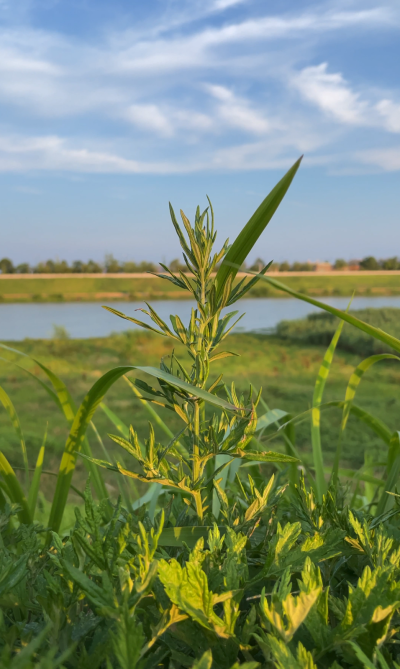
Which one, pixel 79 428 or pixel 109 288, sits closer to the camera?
pixel 79 428

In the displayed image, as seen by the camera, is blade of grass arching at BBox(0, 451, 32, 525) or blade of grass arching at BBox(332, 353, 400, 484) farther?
blade of grass arching at BBox(332, 353, 400, 484)

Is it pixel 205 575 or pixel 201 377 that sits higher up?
pixel 201 377

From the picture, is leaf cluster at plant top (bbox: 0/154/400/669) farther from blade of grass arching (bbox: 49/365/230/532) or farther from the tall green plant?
blade of grass arching (bbox: 49/365/230/532)

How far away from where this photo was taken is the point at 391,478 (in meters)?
0.58

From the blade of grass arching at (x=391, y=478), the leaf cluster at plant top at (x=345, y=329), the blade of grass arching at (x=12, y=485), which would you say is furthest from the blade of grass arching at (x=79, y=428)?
the leaf cluster at plant top at (x=345, y=329)

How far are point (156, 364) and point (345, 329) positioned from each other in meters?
3.09

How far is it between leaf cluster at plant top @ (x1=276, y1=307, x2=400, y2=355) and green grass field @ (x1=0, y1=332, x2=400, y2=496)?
0.17 metres

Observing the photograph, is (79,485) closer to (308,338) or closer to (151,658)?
(151,658)

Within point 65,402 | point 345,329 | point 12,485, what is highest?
point 65,402

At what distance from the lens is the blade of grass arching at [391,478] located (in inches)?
22.7

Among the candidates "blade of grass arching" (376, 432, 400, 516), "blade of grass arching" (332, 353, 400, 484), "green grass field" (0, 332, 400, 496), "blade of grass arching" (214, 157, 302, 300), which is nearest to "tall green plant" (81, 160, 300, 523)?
"blade of grass arching" (214, 157, 302, 300)

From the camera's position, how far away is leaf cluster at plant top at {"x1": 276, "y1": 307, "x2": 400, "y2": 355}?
221 inches

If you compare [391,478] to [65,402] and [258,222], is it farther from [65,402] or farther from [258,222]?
[65,402]

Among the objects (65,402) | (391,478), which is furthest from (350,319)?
(65,402)
